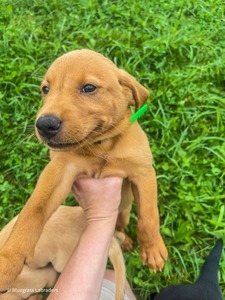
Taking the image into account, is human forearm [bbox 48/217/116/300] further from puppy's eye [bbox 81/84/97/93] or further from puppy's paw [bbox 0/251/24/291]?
puppy's eye [bbox 81/84/97/93]

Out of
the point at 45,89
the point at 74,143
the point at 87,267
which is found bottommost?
the point at 87,267

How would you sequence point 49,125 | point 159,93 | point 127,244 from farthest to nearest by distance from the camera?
point 159,93 < point 127,244 < point 49,125

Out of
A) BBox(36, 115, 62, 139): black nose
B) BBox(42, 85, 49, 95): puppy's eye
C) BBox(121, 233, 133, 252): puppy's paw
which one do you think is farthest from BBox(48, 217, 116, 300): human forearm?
BBox(42, 85, 49, 95): puppy's eye

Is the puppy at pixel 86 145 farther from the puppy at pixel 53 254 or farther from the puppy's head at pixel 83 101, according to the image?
the puppy at pixel 53 254

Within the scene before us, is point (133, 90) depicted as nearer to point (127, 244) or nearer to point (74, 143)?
point (74, 143)

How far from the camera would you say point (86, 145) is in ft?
8.03

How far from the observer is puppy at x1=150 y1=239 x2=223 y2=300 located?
2576 mm

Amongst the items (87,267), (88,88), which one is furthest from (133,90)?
(87,267)

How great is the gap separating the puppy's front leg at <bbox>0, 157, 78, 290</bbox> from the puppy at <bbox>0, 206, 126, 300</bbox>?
0.39m

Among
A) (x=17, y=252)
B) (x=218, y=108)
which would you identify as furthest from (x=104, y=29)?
(x=17, y=252)

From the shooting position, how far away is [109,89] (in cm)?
235

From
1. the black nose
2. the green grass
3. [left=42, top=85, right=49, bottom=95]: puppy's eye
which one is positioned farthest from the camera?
the green grass

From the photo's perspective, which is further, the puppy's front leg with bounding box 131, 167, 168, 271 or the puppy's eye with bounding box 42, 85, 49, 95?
the puppy's front leg with bounding box 131, 167, 168, 271

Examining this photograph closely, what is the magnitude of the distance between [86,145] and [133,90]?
52 centimetres
